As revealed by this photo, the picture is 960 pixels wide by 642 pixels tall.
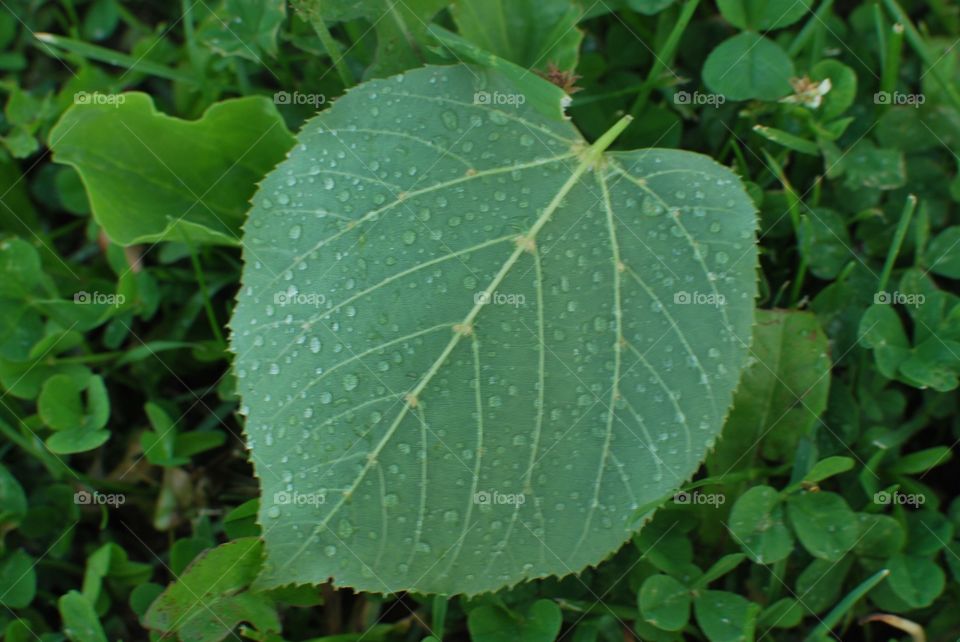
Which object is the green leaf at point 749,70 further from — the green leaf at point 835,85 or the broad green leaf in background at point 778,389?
the broad green leaf in background at point 778,389

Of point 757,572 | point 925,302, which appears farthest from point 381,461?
point 925,302

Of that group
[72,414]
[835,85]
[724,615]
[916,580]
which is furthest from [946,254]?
[72,414]

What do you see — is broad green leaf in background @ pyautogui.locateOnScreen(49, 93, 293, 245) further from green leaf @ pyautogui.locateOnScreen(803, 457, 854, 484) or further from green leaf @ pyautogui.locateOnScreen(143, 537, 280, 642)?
green leaf @ pyautogui.locateOnScreen(803, 457, 854, 484)

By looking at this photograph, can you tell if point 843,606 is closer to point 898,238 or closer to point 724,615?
point 724,615

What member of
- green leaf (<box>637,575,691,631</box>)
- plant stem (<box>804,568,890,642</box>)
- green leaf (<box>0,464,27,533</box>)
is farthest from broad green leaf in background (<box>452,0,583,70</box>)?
green leaf (<box>0,464,27,533</box>)

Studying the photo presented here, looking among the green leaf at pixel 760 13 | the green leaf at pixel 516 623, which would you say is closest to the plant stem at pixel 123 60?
the green leaf at pixel 760 13
